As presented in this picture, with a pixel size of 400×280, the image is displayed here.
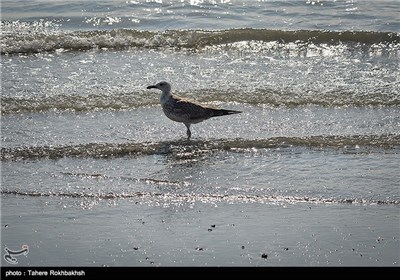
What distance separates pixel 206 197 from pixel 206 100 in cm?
310

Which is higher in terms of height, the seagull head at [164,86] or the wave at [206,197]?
the seagull head at [164,86]

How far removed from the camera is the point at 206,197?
22.2ft

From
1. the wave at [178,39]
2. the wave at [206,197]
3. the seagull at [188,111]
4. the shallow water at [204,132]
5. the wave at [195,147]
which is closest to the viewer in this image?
the shallow water at [204,132]

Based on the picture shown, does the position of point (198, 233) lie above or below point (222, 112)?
below

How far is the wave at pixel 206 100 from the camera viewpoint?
9.32m

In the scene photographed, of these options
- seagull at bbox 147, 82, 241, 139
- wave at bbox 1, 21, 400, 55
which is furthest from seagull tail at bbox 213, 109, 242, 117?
wave at bbox 1, 21, 400, 55

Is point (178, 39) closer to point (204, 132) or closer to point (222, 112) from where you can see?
point (222, 112)

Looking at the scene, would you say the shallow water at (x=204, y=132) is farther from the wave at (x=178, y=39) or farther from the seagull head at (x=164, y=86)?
the seagull head at (x=164, y=86)

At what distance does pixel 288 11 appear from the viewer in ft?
46.0

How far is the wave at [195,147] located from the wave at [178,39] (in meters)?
3.91

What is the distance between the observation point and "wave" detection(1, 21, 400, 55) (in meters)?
12.0

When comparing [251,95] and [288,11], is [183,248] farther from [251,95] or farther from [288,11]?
[288,11]
